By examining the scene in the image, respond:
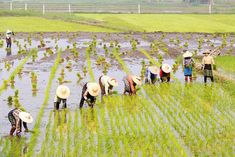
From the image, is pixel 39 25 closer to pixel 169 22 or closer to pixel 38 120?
pixel 169 22

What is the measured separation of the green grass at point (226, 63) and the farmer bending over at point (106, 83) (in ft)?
21.8

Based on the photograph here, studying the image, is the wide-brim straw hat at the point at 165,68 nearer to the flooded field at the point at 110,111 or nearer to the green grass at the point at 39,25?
the flooded field at the point at 110,111

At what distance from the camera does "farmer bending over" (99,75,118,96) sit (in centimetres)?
1633

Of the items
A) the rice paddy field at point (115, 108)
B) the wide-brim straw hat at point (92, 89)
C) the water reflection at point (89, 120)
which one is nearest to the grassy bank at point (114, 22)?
the rice paddy field at point (115, 108)

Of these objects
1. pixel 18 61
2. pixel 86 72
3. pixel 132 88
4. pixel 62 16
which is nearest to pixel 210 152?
pixel 132 88

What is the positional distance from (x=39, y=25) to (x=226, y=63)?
2104 cm

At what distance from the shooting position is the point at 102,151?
38.3 ft

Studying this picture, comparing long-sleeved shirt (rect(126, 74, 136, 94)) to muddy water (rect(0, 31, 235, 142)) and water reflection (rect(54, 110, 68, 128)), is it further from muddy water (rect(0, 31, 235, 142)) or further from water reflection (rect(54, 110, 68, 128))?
water reflection (rect(54, 110, 68, 128))

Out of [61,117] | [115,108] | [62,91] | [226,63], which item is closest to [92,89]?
[62,91]

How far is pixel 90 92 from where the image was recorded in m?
14.8

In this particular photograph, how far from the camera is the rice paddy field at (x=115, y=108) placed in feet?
39.5

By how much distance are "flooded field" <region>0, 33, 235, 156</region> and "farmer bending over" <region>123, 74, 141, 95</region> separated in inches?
11.7

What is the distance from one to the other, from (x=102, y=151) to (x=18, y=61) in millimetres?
14587

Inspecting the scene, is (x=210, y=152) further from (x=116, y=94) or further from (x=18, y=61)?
Answer: (x=18, y=61)
